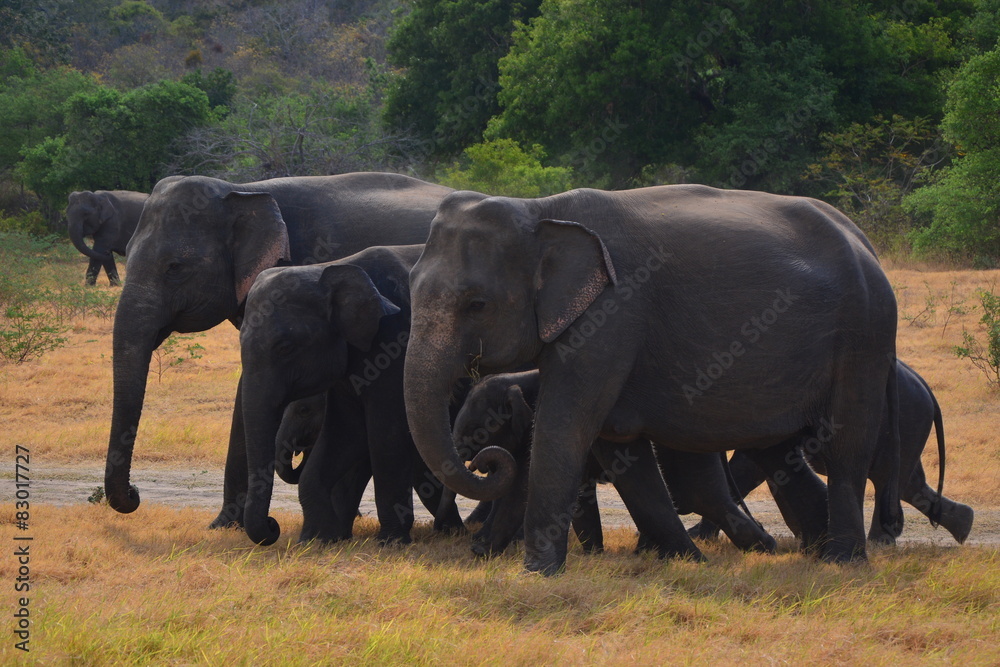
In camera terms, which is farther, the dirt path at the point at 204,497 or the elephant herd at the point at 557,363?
the dirt path at the point at 204,497

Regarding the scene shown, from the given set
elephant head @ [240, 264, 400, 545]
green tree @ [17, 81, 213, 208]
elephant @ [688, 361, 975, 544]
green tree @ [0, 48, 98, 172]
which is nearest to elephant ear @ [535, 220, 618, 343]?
elephant head @ [240, 264, 400, 545]

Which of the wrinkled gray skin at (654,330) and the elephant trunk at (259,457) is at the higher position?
the wrinkled gray skin at (654,330)

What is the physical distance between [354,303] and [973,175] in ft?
52.4

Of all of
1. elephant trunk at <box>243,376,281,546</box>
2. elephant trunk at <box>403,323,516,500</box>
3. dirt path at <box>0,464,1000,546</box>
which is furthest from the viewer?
dirt path at <box>0,464,1000,546</box>

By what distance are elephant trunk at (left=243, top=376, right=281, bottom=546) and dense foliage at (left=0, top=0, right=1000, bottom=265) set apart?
15.4m

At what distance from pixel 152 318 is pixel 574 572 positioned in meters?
3.34

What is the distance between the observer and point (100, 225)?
85.5ft

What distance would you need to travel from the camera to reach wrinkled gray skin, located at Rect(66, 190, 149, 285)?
84.4 ft

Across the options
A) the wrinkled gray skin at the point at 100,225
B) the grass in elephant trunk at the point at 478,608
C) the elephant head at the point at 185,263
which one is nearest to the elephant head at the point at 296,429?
the elephant head at the point at 185,263

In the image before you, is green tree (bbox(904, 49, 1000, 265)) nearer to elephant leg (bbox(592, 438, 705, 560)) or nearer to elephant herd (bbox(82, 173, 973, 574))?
elephant herd (bbox(82, 173, 973, 574))

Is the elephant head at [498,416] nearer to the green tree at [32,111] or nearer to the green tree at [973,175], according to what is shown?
the green tree at [973,175]

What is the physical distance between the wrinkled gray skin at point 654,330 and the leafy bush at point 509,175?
49.6 feet

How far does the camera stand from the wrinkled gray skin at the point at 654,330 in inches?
238

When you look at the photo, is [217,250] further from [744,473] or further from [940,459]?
[940,459]
